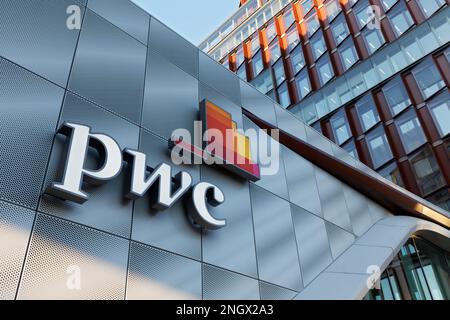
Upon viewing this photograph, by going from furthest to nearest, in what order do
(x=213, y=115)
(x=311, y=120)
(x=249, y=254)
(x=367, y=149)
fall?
1. (x=311, y=120)
2. (x=367, y=149)
3. (x=213, y=115)
4. (x=249, y=254)

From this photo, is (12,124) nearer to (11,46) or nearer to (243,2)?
(11,46)

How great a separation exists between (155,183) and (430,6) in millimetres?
27567

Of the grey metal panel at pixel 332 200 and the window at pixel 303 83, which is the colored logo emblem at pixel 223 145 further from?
the window at pixel 303 83

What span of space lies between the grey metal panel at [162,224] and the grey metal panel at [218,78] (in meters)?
3.58

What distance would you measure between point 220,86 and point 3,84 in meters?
6.76

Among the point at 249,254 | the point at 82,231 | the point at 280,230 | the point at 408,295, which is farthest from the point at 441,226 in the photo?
the point at 82,231

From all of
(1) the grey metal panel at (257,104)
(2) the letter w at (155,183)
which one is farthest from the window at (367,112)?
(2) the letter w at (155,183)

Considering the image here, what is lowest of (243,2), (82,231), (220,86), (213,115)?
(82,231)

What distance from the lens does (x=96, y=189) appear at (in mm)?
7336

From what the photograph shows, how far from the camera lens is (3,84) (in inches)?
269

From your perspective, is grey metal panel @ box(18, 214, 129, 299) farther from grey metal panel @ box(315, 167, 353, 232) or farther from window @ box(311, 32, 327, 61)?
window @ box(311, 32, 327, 61)

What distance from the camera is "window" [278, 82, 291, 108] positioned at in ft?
118

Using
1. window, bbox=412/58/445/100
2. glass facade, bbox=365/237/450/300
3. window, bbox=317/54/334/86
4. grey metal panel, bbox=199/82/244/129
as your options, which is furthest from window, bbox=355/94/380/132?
grey metal panel, bbox=199/82/244/129

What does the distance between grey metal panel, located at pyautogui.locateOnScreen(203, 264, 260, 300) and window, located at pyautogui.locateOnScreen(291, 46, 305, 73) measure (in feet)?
98.3
